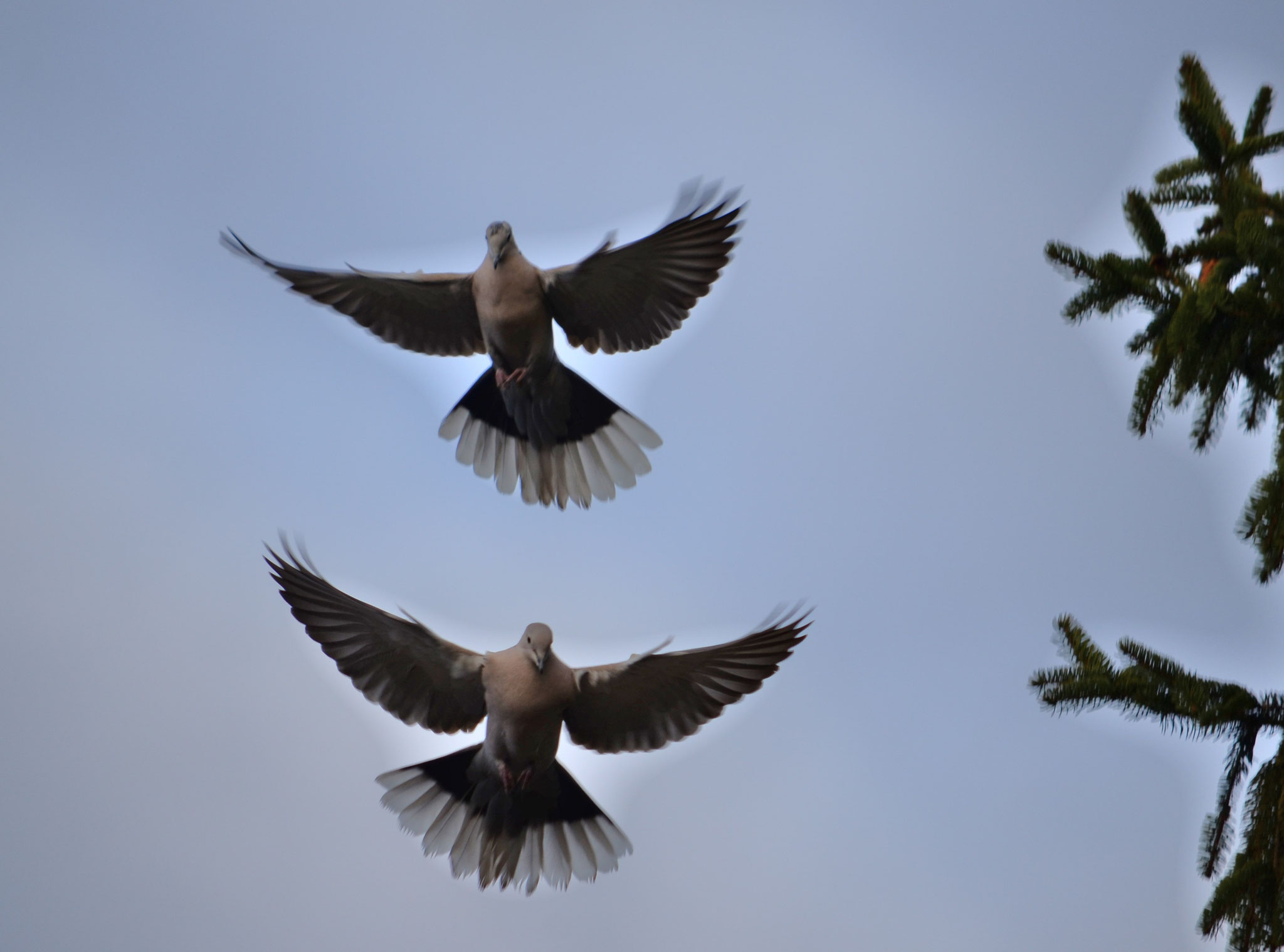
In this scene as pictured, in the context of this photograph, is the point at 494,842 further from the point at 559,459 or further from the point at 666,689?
the point at 559,459

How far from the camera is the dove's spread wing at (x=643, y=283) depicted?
173 inches

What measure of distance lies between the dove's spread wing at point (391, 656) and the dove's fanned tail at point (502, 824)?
7.3 inches

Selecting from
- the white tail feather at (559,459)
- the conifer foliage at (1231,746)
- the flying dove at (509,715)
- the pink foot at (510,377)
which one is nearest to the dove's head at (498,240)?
the pink foot at (510,377)

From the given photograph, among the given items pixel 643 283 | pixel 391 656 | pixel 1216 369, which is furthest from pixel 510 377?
pixel 1216 369

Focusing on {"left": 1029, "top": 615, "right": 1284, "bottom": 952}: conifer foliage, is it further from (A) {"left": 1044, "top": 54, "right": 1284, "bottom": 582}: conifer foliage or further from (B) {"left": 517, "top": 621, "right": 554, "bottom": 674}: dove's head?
(B) {"left": 517, "top": 621, "right": 554, "bottom": 674}: dove's head

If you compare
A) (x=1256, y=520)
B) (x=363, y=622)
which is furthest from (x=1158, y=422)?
(x=363, y=622)

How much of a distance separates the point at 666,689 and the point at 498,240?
71.9 inches

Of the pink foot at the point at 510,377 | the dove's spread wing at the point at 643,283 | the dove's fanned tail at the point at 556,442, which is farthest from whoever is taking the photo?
the dove's fanned tail at the point at 556,442

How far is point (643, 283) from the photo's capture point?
4.60 meters

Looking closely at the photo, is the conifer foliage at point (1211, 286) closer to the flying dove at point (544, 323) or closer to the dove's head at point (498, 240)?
the flying dove at point (544, 323)

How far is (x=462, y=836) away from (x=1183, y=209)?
331 cm

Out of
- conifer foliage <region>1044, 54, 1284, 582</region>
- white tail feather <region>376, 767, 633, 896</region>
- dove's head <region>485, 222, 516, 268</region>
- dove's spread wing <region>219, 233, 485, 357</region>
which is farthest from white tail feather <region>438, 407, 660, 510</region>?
conifer foliage <region>1044, 54, 1284, 582</region>

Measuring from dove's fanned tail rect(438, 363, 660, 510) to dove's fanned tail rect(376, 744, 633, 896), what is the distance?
1.21m

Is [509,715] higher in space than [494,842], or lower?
higher
